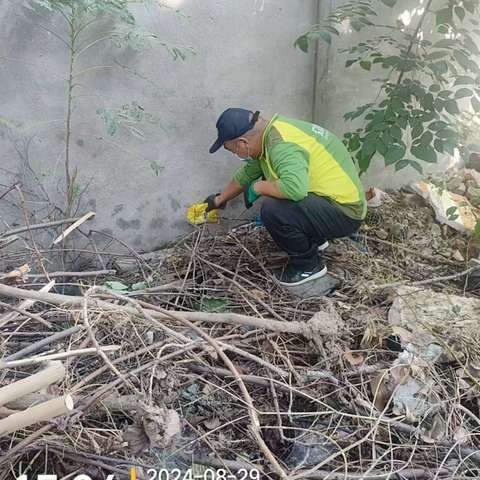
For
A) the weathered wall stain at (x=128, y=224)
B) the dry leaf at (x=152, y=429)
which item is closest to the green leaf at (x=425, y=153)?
the weathered wall stain at (x=128, y=224)

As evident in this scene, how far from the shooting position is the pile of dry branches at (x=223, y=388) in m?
1.88

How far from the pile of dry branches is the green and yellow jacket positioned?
51 cm

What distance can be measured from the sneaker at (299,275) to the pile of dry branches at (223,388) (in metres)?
0.12

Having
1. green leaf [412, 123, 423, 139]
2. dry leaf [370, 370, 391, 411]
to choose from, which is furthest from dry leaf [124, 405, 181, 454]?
green leaf [412, 123, 423, 139]

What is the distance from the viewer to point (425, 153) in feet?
10.3

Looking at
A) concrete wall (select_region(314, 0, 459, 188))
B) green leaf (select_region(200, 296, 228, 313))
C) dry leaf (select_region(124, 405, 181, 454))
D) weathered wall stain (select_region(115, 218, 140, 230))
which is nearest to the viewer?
dry leaf (select_region(124, 405, 181, 454))

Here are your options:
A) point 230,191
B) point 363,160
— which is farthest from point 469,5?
point 230,191

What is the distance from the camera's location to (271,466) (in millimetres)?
1920

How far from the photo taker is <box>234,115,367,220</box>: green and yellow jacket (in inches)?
108

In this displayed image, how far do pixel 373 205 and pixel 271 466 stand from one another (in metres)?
2.32

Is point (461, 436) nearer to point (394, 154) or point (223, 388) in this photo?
point (223, 388)

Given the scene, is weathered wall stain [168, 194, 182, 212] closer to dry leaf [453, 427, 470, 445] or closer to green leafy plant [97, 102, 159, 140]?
green leafy plant [97, 102, 159, 140]

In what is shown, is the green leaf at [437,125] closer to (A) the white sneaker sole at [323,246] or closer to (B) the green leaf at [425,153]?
(B) the green leaf at [425,153]

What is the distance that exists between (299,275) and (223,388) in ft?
3.40
